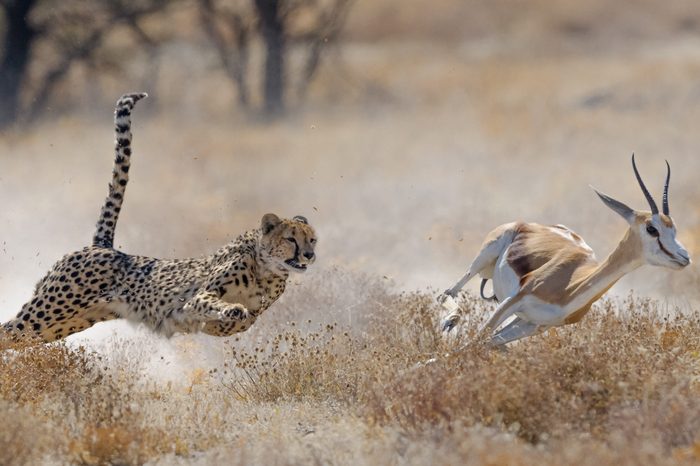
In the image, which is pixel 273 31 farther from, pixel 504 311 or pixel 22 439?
pixel 22 439

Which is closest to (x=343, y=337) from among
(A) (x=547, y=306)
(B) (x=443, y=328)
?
(B) (x=443, y=328)

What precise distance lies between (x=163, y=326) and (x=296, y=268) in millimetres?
934

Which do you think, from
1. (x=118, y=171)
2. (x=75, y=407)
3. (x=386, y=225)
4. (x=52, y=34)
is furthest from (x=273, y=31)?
(x=75, y=407)

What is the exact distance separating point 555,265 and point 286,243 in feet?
5.24

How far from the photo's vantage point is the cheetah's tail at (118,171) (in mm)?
9320

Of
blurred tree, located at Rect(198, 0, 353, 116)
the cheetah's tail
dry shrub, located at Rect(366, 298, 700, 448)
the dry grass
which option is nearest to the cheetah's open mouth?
the dry grass

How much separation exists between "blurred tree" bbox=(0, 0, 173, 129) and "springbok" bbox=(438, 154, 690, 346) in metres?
18.8

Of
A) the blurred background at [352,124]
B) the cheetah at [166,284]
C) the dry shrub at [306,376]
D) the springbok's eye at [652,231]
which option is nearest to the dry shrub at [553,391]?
the springbok's eye at [652,231]

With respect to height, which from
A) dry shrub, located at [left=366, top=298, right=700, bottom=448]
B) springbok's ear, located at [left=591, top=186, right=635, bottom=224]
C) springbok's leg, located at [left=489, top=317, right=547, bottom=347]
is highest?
springbok's ear, located at [left=591, top=186, right=635, bottom=224]

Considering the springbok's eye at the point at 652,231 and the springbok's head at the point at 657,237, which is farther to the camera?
the springbok's eye at the point at 652,231

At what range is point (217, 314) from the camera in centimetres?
831

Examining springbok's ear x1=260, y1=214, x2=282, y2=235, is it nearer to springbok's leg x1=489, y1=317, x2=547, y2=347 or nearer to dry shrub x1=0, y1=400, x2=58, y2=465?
springbok's leg x1=489, y1=317, x2=547, y2=347

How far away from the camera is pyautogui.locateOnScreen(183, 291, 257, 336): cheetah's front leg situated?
824 cm

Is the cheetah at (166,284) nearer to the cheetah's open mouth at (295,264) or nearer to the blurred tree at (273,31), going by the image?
the cheetah's open mouth at (295,264)
